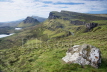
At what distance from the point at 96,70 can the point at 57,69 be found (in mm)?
9250

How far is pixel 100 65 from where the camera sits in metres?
24.2

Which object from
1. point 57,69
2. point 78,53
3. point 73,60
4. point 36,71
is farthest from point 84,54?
point 36,71

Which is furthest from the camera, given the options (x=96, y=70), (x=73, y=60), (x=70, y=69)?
(x=73, y=60)

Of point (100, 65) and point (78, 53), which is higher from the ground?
point (78, 53)

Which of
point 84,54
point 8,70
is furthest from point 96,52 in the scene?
point 8,70

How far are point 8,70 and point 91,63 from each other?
2482 cm

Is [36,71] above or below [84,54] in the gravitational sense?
below

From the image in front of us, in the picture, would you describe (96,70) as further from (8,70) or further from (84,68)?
(8,70)

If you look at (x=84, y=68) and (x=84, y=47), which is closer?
(x=84, y=68)

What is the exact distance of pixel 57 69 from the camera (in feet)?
79.0

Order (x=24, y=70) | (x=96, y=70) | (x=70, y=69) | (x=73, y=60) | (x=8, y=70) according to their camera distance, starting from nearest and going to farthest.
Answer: (x=96, y=70), (x=70, y=69), (x=73, y=60), (x=24, y=70), (x=8, y=70)

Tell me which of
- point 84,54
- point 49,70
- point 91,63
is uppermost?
point 84,54

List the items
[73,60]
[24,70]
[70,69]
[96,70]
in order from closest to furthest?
[96,70]
[70,69]
[73,60]
[24,70]

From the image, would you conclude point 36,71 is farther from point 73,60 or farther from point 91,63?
point 91,63
